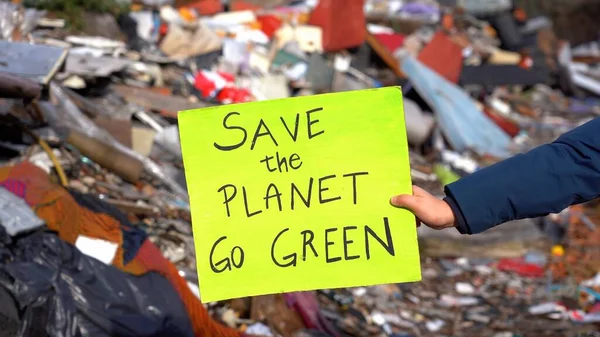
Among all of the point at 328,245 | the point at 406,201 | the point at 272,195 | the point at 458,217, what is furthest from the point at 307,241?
the point at 458,217

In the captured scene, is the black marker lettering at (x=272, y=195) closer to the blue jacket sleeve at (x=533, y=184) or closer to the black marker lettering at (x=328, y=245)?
the black marker lettering at (x=328, y=245)

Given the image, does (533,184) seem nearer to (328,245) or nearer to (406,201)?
(406,201)

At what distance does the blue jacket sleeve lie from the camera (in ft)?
6.94

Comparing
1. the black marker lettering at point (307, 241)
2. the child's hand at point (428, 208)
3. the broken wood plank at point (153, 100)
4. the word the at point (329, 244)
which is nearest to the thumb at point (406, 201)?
the child's hand at point (428, 208)

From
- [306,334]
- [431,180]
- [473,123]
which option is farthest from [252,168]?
[473,123]

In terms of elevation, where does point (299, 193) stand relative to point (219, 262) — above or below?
above

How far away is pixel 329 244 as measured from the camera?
224 cm

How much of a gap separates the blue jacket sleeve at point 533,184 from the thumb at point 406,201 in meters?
0.11

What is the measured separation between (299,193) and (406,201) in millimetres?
304

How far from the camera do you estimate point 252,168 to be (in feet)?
7.34

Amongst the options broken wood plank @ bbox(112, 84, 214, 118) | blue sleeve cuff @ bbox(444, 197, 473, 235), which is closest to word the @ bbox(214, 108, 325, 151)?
blue sleeve cuff @ bbox(444, 197, 473, 235)

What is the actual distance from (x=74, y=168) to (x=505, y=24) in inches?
457

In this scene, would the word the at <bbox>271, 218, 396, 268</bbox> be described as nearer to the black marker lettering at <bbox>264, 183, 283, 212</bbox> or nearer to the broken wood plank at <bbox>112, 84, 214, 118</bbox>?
the black marker lettering at <bbox>264, 183, 283, 212</bbox>

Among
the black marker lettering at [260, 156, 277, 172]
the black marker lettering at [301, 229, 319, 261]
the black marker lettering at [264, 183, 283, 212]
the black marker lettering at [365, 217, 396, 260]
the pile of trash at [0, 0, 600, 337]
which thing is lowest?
the pile of trash at [0, 0, 600, 337]
